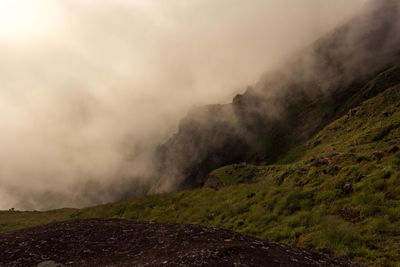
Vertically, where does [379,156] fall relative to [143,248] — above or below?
above

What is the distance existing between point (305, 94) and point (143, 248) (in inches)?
5805

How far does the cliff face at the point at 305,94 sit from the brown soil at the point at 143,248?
97.9 metres

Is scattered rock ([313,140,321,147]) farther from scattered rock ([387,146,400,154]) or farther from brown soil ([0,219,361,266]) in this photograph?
brown soil ([0,219,361,266])

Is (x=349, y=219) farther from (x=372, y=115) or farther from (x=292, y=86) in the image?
(x=292, y=86)

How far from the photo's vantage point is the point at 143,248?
8453 mm

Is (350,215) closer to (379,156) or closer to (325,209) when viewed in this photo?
(325,209)

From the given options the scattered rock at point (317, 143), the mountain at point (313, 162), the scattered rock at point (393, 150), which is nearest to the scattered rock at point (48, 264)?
the mountain at point (313, 162)

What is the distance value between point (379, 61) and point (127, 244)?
13475cm

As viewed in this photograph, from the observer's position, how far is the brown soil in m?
6.68

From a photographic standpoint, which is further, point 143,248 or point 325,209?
point 325,209

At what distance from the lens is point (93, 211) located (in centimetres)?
3734

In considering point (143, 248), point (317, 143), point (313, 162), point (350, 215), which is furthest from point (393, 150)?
point (317, 143)

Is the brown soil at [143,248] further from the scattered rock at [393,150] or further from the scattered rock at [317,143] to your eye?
the scattered rock at [317,143]

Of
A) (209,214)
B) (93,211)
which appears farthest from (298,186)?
(93,211)
